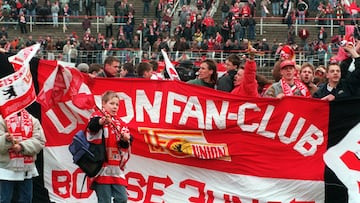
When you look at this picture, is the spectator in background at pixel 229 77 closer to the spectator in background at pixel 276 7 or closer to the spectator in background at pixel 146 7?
the spectator in background at pixel 276 7

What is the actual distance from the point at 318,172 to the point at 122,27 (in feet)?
95.4

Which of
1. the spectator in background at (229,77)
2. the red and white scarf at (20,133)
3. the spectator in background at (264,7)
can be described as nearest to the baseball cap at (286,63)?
the spectator in background at (229,77)

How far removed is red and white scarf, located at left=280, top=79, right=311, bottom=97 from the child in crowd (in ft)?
6.98

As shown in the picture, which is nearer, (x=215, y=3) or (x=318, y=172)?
(x=318, y=172)

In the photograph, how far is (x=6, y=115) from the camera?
9.16m

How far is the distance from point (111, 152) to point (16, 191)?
1400 mm

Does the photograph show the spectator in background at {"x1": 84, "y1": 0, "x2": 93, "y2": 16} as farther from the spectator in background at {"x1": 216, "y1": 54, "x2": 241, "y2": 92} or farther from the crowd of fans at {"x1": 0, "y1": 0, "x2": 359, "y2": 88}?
the spectator in background at {"x1": 216, "y1": 54, "x2": 241, "y2": 92}

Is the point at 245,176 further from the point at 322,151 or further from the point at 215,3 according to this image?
the point at 215,3

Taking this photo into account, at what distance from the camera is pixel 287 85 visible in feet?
34.1

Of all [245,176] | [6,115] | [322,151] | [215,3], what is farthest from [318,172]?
[215,3]

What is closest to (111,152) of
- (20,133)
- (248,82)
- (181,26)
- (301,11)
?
(20,133)

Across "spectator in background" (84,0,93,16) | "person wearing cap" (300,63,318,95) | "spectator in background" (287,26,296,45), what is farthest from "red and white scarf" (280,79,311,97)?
"spectator in background" (84,0,93,16)

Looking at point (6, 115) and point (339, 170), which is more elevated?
point (6, 115)

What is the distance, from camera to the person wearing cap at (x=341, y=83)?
9.59 meters
